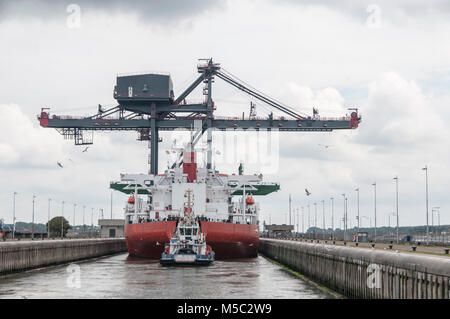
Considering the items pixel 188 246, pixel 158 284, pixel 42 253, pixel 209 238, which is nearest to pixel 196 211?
pixel 209 238

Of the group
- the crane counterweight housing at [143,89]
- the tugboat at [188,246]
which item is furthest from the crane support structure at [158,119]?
the tugboat at [188,246]

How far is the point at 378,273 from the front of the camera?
1107 inches

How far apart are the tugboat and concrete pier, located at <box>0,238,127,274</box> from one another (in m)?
9.53

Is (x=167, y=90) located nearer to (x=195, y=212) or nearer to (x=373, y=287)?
(x=195, y=212)

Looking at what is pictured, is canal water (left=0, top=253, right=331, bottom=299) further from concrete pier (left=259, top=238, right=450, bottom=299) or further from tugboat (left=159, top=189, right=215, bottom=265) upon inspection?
tugboat (left=159, top=189, right=215, bottom=265)

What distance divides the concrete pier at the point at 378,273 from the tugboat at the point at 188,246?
44.1 feet

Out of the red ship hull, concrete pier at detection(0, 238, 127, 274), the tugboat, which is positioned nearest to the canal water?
concrete pier at detection(0, 238, 127, 274)

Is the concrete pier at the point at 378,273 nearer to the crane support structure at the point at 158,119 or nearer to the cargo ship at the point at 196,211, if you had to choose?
the cargo ship at the point at 196,211

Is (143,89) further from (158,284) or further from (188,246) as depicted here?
(158,284)

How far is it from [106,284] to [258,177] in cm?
4569

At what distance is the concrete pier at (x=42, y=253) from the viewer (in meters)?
46.6

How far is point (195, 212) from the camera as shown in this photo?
240 feet

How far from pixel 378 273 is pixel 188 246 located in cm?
3511
